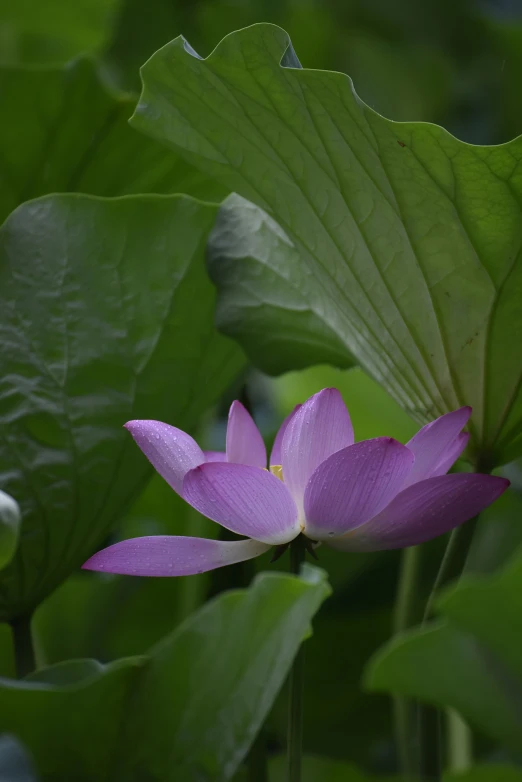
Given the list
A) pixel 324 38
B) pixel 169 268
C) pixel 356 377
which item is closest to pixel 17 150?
pixel 169 268

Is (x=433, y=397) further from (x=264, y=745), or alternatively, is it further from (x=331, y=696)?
(x=331, y=696)

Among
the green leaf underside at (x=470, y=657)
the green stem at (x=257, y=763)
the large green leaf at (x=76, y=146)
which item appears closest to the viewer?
the green leaf underside at (x=470, y=657)

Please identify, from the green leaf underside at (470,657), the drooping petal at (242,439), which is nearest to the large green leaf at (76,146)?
the drooping petal at (242,439)

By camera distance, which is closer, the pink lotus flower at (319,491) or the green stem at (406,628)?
the pink lotus flower at (319,491)

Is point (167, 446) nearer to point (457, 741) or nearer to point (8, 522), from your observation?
point (8, 522)

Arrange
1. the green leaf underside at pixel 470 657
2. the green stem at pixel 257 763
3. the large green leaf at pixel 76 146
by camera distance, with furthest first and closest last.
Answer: the large green leaf at pixel 76 146
the green stem at pixel 257 763
the green leaf underside at pixel 470 657

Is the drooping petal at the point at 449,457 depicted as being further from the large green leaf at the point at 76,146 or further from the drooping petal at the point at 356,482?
the large green leaf at the point at 76,146

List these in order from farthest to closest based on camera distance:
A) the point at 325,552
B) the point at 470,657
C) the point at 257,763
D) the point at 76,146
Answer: the point at 325,552 → the point at 76,146 → the point at 257,763 → the point at 470,657

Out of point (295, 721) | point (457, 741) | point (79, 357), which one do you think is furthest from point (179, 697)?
point (457, 741)

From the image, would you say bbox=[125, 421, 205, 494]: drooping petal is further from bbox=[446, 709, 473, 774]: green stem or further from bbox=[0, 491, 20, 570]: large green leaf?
bbox=[446, 709, 473, 774]: green stem
